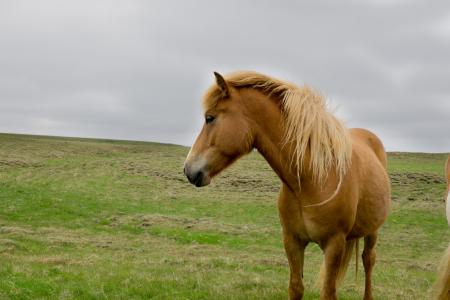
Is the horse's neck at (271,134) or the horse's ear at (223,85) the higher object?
the horse's ear at (223,85)

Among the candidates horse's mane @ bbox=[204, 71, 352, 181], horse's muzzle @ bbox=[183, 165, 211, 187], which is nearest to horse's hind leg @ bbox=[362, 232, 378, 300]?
horse's mane @ bbox=[204, 71, 352, 181]

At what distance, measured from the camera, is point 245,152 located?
4.13 m

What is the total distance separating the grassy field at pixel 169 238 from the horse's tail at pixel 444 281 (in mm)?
2567

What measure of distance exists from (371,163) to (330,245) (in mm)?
1778

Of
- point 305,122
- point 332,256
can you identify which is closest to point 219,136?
point 305,122

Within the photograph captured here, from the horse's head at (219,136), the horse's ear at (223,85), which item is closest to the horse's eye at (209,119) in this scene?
the horse's head at (219,136)

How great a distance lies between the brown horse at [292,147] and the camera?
3.99 m

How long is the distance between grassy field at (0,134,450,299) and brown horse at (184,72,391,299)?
256cm

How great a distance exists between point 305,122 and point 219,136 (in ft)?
2.71

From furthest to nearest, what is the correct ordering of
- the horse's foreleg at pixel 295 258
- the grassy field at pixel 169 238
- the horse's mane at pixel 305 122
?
the grassy field at pixel 169 238 < the horse's foreleg at pixel 295 258 < the horse's mane at pixel 305 122

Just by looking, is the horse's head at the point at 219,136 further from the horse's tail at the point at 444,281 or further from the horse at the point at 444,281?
the horse's tail at the point at 444,281

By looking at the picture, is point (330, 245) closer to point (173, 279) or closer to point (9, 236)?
point (173, 279)

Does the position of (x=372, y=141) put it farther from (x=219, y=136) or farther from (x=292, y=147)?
(x=219, y=136)

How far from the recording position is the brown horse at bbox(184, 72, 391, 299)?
3.99 m
